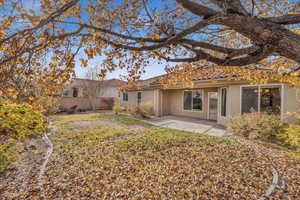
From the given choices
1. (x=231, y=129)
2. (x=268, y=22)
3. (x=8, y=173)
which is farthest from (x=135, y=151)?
(x=231, y=129)

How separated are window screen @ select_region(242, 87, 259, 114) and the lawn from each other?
128 inches

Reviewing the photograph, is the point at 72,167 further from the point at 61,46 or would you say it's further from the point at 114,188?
the point at 61,46

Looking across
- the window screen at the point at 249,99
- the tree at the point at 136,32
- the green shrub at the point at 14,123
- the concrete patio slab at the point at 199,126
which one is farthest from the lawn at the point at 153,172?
the window screen at the point at 249,99

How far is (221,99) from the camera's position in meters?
9.20

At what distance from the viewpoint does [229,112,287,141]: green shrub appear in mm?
5906

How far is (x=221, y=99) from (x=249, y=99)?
1745 mm

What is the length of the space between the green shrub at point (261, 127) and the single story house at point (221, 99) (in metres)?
1.00

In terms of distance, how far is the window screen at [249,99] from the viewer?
740 cm

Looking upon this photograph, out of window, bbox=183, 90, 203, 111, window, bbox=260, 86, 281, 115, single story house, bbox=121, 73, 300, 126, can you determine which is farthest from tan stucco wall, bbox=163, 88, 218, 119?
window, bbox=260, 86, 281, 115

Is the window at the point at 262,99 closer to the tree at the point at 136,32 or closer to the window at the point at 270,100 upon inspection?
the window at the point at 270,100

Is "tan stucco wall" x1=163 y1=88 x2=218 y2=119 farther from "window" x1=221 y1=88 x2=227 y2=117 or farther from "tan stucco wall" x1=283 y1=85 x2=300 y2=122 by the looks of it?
"tan stucco wall" x1=283 y1=85 x2=300 y2=122

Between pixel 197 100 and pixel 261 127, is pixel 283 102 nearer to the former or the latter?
pixel 261 127

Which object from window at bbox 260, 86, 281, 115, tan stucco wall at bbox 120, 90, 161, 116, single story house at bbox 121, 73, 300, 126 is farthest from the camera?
tan stucco wall at bbox 120, 90, 161, 116

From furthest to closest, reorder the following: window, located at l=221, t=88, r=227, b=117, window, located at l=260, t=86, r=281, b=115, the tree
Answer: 1. window, located at l=221, t=88, r=227, b=117
2. window, located at l=260, t=86, r=281, b=115
3. the tree
